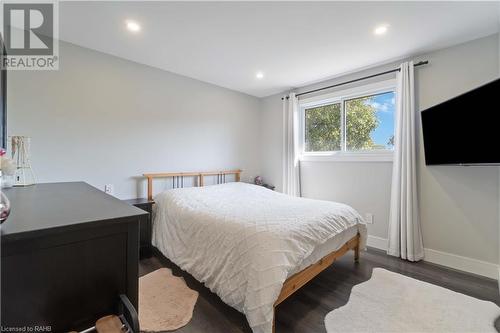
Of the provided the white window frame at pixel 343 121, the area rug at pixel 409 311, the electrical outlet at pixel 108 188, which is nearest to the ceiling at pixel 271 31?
the white window frame at pixel 343 121

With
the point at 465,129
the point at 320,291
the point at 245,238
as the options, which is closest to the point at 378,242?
the point at 320,291

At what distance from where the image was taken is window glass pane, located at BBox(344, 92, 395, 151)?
320 cm

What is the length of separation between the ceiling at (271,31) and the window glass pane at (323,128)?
772mm

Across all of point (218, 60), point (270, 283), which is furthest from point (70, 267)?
point (218, 60)

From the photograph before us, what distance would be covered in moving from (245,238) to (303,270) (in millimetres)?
587

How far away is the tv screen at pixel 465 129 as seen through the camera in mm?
1937

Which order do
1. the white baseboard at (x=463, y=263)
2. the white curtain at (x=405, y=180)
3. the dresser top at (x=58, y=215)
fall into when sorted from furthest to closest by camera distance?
the white curtain at (x=405, y=180) < the white baseboard at (x=463, y=263) < the dresser top at (x=58, y=215)

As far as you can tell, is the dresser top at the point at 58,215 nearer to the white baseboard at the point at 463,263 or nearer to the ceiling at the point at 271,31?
the ceiling at the point at 271,31

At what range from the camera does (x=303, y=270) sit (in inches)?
72.1

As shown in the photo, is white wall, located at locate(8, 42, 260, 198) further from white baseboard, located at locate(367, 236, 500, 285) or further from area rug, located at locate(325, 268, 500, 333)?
white baseboard, located at locate(367, 236, 500, 285)

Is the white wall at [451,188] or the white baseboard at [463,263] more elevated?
the white wall at [451,188]

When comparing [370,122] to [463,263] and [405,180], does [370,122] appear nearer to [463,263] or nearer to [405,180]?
[405,180]

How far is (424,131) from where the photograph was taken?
2.62 meters

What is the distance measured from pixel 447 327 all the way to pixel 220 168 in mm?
3397
